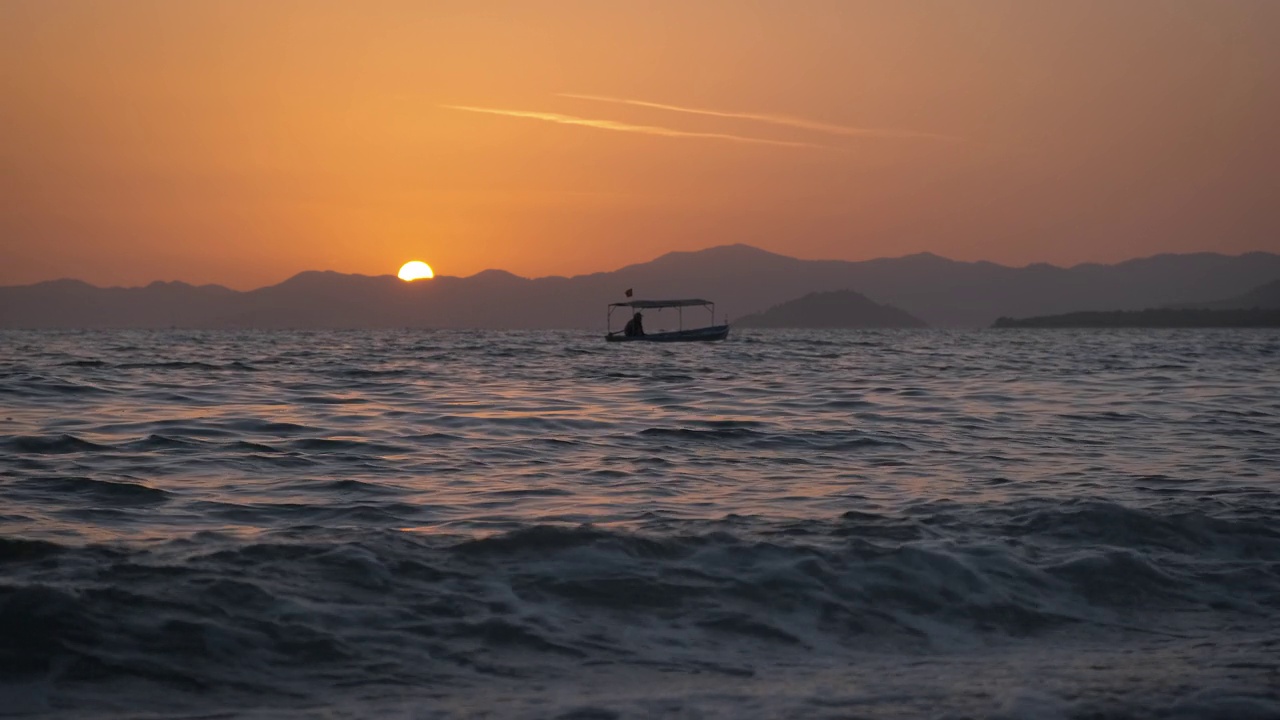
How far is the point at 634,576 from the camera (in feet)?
25.7

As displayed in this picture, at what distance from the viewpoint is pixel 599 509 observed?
10.4m

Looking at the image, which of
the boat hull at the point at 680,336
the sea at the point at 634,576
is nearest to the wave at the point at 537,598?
the sea at the point at 634,576

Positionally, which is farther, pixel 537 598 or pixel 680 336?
pixel 680 336

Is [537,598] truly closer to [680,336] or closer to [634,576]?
[634,576]

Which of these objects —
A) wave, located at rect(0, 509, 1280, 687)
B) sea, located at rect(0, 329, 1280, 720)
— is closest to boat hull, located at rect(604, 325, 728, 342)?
sea, located at rect(0, 329, 1280, 720)

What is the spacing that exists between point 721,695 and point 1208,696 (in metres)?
2.40

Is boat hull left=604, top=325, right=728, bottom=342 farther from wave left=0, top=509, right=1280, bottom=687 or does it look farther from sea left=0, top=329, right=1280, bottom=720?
wave left=0, top=509, right=1280, bottom=687

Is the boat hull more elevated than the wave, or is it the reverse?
the wave

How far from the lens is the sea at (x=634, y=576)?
18.7ft

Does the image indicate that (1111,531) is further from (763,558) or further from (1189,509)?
(763,558)

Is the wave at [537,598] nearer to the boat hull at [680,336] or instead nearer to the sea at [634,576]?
the sea at [634,576]

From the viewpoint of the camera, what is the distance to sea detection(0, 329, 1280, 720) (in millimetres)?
5711

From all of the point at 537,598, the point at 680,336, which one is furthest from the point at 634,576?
the point at 680,336

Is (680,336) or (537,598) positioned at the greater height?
(537,598)
